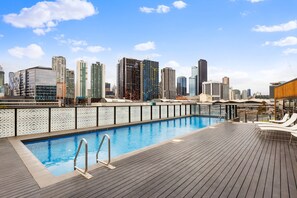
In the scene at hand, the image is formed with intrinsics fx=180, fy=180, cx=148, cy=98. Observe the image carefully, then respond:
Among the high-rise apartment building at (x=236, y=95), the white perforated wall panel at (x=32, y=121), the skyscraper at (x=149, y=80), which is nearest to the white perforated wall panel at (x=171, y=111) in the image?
the white perforated wall panel at (x=32, y=121)

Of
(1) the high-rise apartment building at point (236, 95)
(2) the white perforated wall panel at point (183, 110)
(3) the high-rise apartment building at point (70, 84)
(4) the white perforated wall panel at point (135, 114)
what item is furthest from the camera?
(3) the high-rise apartment building at point (70, 84)

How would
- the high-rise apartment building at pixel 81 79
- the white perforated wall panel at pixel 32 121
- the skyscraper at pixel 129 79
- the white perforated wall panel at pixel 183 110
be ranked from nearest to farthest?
1. the white perforated wall panel at pixel 32 121
2. the white perforated wall panel at pixel 183 110
3. the skyscraper at pixel 129 79
4. the high-rise apartment building at pixel 81 79

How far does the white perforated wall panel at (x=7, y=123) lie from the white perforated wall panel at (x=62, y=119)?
1.65 m

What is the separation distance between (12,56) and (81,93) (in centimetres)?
11079

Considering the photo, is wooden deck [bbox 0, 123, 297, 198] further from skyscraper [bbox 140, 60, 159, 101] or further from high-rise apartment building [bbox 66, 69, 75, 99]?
high-rise apartment building [bbox 66, 69, 75, 99]

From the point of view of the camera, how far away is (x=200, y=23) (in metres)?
19.3

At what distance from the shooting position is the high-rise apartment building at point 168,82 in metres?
135

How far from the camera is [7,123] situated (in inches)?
299

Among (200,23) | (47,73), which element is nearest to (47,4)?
(200,23)

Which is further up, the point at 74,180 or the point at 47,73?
the point at 47,73

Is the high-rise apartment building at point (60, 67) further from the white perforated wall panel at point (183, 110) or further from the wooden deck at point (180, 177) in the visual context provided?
the wooden deck at point (180, 177)

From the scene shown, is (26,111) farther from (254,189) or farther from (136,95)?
(136,95)

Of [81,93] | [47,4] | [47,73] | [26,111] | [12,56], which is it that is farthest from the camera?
[81,93]

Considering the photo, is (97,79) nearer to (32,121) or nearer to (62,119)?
(62,119)
